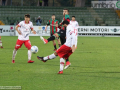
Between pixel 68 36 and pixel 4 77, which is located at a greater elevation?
pixel 68 36

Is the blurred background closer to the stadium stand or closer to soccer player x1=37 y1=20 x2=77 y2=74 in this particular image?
the stadium stand

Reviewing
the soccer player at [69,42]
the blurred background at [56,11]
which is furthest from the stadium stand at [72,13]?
the soccer player at [69,42]

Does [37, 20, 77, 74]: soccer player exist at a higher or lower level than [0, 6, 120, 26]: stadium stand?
higher

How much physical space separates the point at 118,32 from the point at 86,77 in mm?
28553

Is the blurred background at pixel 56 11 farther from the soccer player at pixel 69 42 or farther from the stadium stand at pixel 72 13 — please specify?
the soccer player at pixel 69 42

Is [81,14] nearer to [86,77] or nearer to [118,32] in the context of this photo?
[118,32]

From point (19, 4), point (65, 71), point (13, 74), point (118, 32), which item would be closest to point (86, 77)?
point (65, 71)

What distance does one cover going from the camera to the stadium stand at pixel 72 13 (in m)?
44.0

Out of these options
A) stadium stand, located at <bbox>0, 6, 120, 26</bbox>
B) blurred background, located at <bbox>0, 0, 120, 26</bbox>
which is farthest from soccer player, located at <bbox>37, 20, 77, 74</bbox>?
stadium stand, located at <bbox>0, 6, 120, 26</bbox>

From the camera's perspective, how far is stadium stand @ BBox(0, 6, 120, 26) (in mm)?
44031

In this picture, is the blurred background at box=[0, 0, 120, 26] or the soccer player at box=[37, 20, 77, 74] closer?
the soccer player at box=[37, 20, 77, 74]

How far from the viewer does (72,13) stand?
153ft

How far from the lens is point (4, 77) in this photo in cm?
948

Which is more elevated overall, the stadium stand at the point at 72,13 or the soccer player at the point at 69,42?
the soccer player at the point at 69,42
